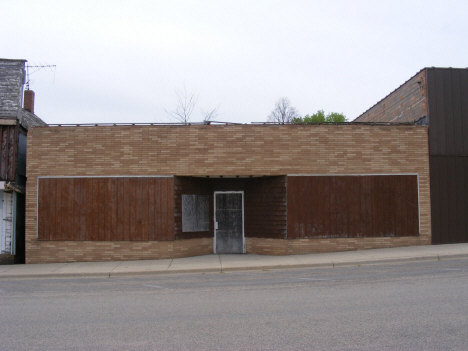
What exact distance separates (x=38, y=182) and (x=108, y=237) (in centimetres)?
309

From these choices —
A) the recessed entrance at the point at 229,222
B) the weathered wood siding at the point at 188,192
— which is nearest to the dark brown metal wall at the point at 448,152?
the recessed entrance at the point at 229,222

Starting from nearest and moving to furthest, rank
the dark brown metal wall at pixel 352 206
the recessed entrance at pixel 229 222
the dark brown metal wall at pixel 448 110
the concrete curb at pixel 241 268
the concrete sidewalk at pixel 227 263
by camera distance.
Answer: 1. the concrete curb at pixel 241 268
2. the concrete sidewalk at pixel 227 263
3. the dark brown metal wall at pixel 352 206
4. the dark brown metal wall at pixel 448 110
5. the recessed entrance at pixel 229 222

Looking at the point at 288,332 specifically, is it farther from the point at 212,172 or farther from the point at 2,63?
the point at 2,63

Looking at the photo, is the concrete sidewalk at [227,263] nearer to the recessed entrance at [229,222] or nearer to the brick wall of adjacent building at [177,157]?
the brick wall of adjacent building at [177,157]

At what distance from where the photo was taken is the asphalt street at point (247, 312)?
19.1 feet

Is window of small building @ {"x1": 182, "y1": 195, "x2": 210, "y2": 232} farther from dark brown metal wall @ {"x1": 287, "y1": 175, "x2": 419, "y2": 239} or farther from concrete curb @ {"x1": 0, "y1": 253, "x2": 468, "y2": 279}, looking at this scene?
dark brown metal wall @ {"x1": 287, "y1": 175, "x2": 419, "y2": 239}

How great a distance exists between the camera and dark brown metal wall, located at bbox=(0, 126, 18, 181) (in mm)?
15266

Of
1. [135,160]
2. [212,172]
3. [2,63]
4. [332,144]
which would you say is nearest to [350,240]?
[332,144]

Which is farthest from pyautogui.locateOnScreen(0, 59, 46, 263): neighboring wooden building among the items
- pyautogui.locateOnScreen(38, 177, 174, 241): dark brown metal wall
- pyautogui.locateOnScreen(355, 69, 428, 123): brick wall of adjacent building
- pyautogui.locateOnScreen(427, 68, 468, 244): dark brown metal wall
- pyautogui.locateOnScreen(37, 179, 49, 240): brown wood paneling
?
pyautogui.locateOnScreen(427, 68, 468, 244): dark brown metal wall

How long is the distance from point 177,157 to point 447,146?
31.7ft

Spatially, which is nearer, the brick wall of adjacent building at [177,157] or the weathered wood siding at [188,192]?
the brick wall of adjacent building at [177,157]

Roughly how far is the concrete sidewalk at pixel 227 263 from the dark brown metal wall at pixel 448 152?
92 centimetres

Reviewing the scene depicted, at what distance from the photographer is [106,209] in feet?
49.4

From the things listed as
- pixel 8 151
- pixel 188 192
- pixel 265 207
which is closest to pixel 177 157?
pixel 188 192
